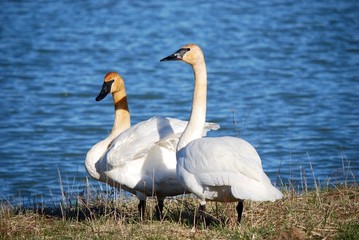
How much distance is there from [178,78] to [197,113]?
537 inches

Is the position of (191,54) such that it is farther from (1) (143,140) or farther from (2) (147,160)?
(2) (147,160)

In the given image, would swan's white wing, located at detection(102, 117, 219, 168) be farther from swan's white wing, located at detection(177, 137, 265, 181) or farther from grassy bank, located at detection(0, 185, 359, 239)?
swan's white wing, located at detection(177, 137, 265, 181)

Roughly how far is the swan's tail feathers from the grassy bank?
0.31 m

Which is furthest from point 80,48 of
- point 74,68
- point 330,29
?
point 330,29

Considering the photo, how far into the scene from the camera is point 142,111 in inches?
686

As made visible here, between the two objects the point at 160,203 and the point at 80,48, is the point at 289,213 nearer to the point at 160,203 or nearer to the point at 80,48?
the point at 160,203

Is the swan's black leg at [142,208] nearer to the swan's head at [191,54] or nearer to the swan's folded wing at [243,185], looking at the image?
the swan's folded wing at [243,185]

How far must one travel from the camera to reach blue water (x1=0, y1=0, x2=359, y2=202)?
13570 millimetres

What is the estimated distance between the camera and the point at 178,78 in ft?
69.2

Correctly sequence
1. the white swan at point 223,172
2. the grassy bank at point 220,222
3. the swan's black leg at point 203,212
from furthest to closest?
the swan's black leg at point 203,212
the grassy bank at point 220,222
the white swan at point 223,172

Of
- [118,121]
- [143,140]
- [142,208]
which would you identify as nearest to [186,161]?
[143,140]

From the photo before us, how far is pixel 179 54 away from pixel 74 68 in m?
14.9

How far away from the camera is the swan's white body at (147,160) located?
7672 millimetres

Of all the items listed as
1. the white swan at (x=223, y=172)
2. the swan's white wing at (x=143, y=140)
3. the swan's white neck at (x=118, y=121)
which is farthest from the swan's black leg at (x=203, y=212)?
the swan's white neck at (x=118, y=121)
